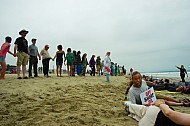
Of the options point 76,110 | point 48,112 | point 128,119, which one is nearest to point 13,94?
point 48,112

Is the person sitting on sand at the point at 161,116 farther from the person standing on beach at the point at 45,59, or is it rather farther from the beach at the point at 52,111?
the person standing on beach at the point at 45,59

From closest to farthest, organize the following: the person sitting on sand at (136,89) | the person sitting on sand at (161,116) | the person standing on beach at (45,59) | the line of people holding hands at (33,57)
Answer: the person sitting on sand at (161,116) → the person sitting on sand at (136,89) → the line of people holding hands at (33,57) → the person standing on beach at (45,59)

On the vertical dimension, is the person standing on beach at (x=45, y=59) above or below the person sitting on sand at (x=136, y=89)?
above

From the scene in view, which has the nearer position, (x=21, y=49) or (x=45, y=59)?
(x=21, y=49)

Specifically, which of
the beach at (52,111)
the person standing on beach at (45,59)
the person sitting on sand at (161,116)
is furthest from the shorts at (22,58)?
the person sitting on sand at (161,116)

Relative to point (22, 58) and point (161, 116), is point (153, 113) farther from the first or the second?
point (22, 58)

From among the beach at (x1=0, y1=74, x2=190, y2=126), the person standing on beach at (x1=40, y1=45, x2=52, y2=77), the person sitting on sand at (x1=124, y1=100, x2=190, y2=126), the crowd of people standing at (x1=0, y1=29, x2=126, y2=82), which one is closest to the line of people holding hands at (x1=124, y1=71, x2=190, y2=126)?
the person sitting on sand at (x1=124, y1=100, x2=190, y2=126)

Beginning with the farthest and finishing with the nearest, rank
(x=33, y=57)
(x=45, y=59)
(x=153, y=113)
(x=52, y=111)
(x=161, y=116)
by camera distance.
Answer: (x=45, y=59), (x=33, y=57), (x=52, y=111), (x=153, y=113), (x=161, y=116)

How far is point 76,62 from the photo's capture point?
9914mm

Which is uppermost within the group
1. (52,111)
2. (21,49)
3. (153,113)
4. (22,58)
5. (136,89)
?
(21,49)

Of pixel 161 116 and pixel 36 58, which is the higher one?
pixel 36 58

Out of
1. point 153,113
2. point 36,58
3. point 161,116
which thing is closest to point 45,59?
point 36,58

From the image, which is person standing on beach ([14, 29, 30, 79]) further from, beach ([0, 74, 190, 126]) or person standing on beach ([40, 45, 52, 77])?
beach ([0, 74, 190, 126])

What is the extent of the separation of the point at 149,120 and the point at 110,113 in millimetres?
1149
